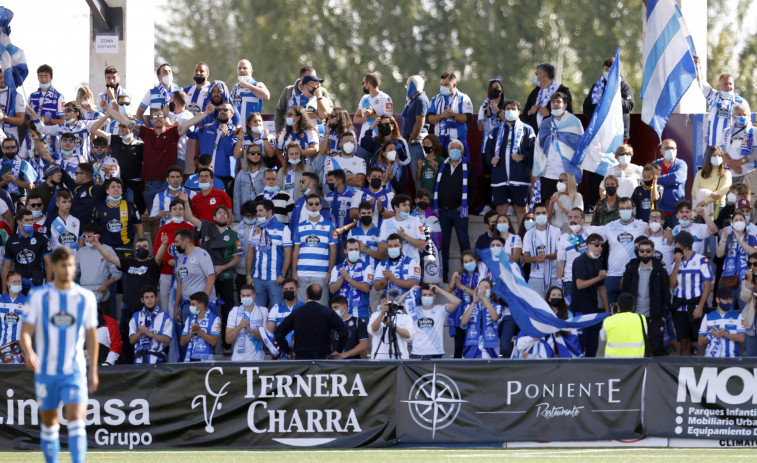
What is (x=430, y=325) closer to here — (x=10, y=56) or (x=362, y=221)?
(x=362, y=221)

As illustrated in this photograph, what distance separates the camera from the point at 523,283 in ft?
54.6

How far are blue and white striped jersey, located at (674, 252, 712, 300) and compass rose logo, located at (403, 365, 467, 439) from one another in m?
4.13

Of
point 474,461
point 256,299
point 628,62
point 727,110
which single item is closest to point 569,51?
point 628,62

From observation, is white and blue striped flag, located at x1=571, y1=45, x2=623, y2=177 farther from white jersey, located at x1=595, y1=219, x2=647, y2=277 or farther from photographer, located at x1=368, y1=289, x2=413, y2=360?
photographer, located at x1=368, y1=289, x2=413, y2=360

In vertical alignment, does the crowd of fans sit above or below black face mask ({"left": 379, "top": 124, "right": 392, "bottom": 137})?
below

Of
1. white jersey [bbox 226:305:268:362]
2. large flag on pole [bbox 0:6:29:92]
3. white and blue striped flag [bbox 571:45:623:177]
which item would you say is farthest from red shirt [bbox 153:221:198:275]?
white and blue striped flag [bbox 571:45:623:177]

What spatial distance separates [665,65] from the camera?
19703 millimetres

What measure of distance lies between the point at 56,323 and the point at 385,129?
913 centimetres

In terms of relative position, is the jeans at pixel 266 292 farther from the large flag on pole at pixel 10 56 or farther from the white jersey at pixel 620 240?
the large flag on pole at pixel 10 56

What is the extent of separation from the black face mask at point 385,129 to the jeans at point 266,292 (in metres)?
2.99

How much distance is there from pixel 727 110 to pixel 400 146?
5205mm

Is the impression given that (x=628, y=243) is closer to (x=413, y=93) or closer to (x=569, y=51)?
(x=413, y=93)

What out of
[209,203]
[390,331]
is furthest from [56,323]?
[209,203]

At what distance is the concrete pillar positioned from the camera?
23.5m
